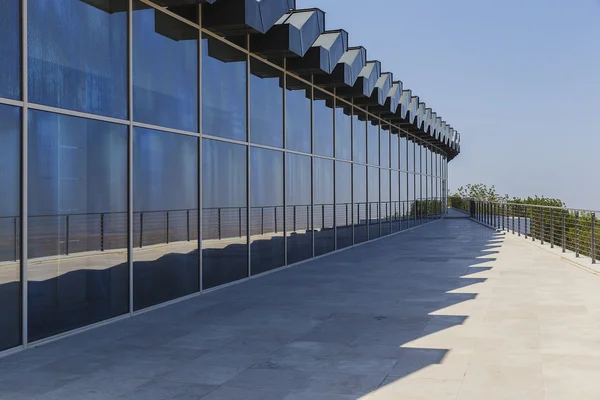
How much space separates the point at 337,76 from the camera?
1645cm

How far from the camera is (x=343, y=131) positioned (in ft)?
65.7

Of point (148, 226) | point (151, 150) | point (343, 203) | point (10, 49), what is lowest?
point (148, 226)

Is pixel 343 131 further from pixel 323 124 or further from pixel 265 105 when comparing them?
pixel 265 105

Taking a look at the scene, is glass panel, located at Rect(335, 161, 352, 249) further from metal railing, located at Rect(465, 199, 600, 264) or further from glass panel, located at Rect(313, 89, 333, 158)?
metal railing, located at Rect(465, 199, 600, 264)

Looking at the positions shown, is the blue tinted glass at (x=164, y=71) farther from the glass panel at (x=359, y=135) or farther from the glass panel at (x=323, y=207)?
the glass panel at (x=359, y=135)

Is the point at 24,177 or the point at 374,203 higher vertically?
the point at 24,177

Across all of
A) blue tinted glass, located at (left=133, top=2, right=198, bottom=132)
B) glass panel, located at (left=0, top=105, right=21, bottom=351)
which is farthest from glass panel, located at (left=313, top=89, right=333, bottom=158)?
glass panel, located at (left=0, top=105, right=21, bottom=351)

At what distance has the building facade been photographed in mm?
7477

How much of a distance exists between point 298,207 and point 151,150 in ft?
21.4

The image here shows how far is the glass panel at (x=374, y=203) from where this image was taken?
23062mm

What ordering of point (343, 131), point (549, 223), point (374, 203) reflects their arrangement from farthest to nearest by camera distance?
1. point (549, 223)
2. point (374, 203)
3. point (343, 131)

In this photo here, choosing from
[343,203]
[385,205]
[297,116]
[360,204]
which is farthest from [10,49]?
[385,205]

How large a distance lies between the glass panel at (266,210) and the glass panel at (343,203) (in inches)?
181

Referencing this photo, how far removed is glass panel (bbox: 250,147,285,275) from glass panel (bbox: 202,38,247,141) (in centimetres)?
97
